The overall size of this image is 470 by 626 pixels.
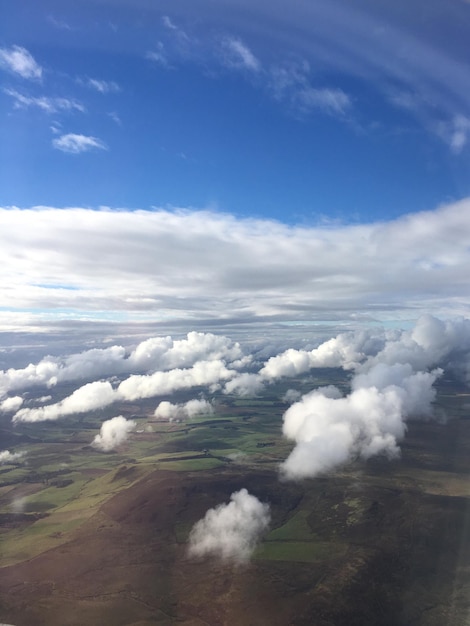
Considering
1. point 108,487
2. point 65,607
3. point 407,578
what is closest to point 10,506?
point 108,487

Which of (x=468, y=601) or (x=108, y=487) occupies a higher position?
(x=468, y=601)

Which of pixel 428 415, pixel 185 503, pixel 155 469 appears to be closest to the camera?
pixel 185 503

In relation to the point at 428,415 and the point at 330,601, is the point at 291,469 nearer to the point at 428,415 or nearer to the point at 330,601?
the point at 330,601

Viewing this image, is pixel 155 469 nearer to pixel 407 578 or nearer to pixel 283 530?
pixel 283 530

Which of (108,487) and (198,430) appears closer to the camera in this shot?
(108,487)

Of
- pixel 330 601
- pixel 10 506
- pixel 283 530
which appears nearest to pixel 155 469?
pixel 10 506

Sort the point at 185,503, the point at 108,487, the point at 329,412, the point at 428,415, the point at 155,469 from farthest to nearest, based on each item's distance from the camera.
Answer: the point at 428,415
the point at 329,412
the point at 155,469
the point at 108,487
the point at 185,503

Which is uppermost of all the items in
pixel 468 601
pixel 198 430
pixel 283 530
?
pixel 468 601
